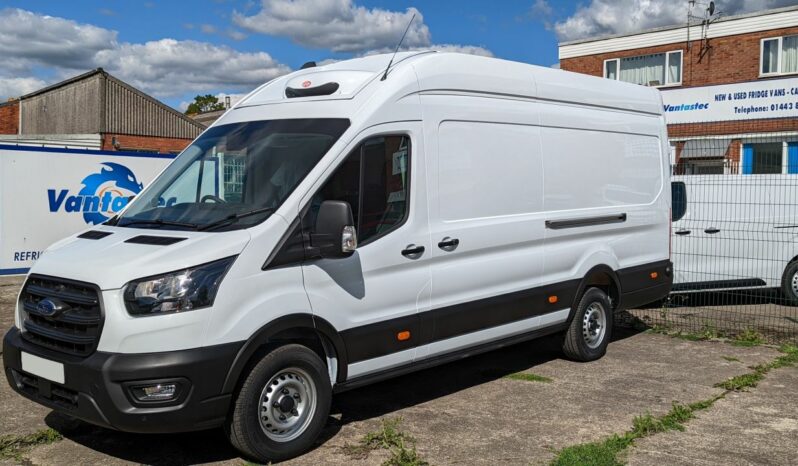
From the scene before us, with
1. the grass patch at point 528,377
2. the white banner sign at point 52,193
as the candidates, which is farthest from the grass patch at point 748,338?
the white banner sign at point 52,193

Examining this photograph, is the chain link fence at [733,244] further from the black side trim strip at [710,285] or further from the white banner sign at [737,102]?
the white banner sign at [737,102]

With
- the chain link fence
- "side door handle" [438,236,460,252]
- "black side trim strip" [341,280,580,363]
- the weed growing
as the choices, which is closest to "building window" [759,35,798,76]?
the chain link fence

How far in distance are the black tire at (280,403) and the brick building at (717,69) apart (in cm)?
1178

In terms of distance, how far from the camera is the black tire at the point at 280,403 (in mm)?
4641

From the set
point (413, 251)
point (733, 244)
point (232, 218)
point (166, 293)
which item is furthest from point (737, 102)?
point (166, 293)

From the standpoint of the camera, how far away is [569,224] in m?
7.05

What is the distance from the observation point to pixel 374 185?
17.5 ft

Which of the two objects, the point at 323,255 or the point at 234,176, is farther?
the point at 234,176

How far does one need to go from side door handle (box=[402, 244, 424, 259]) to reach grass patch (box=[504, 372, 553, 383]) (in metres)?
2.07

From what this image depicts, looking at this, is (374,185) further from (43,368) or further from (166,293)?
(43,368)

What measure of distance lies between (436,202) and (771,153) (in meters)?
14.0

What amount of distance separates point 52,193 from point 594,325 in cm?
795

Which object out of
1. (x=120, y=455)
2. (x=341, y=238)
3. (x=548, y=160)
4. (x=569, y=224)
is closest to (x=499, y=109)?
(x=548, y=160)

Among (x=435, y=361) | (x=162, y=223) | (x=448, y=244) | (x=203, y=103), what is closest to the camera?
(x=162, y=223)
